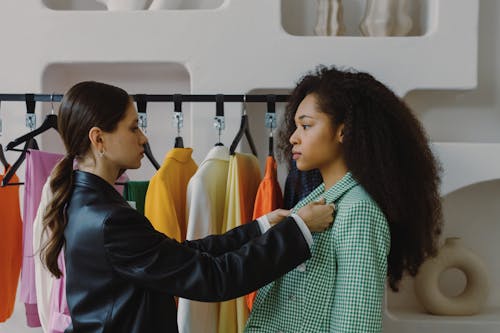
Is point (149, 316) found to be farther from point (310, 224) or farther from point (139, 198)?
point (139, 198)

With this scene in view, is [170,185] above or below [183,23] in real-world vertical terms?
below

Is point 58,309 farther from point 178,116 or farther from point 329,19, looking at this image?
point 329,19

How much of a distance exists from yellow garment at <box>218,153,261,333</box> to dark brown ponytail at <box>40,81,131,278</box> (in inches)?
17.7

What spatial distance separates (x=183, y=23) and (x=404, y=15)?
0.69m

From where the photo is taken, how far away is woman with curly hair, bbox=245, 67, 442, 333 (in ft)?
3.80

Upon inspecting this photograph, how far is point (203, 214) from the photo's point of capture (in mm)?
1557

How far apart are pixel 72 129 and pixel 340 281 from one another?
596mm

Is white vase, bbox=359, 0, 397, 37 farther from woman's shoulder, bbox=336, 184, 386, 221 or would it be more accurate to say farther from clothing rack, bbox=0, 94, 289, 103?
woman's shoulder, bbox=336, 184, 386, 221

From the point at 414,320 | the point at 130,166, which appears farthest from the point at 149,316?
the point at 414,320

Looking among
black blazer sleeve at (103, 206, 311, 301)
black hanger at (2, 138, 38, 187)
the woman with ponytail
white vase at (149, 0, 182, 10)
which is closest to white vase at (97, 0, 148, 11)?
white vase at (149, 0, 182, 10)

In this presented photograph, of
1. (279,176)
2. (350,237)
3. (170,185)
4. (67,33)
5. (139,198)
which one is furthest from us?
(279,176)

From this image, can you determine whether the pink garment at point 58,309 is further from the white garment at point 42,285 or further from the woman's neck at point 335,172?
the woman's neck at point 335,172

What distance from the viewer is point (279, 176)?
199 centimetres

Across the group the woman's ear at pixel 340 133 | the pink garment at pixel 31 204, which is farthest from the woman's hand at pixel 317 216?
the pink garment at pixel 31 204
